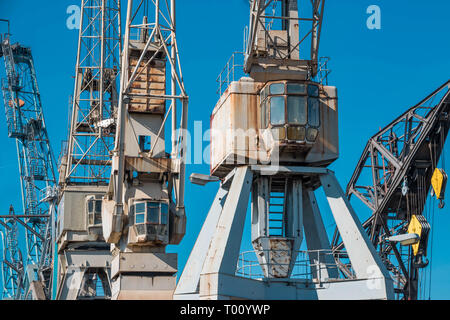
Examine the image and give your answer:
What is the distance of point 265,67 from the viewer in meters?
40.7

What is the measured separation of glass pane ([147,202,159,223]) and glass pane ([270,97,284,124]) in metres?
9.37

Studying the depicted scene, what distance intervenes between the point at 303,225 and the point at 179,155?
326 inches

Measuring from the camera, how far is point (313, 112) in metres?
39.1

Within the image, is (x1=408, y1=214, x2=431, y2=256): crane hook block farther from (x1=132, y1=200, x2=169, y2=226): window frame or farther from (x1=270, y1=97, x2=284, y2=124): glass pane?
(x1=270, y1=97, x2=284, y2=124): glass pane

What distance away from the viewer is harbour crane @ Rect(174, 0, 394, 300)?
121 feet

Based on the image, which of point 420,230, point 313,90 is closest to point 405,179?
point 420,230

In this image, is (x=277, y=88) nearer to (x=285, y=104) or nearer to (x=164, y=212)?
(x=285, y=104)

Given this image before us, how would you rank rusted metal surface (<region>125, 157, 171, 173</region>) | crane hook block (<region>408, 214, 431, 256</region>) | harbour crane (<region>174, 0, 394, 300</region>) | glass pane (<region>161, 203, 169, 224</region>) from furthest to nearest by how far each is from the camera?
1. crane hook block (<region>408, 214, 431, 256</region>)
2. rusted metal surface (<region>125, 157, 171, 173</region>)
3. glass pane (<region>161, 203, 169, 224</region>)
4. harbour crane (<region>174, 0, 394, 300</region>)

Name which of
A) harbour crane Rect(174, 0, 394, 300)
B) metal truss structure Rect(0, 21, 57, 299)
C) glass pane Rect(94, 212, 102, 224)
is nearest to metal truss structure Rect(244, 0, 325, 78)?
harbour crane Rect(174, 0, 394, 300)

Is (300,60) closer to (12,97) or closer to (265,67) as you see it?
(265,67)

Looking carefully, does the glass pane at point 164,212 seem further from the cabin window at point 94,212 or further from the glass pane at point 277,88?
the cabin window at point 94,212

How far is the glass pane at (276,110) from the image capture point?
3872 centimetres

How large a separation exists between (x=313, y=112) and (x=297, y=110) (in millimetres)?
804

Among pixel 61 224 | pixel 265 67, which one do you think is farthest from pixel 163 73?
pixel 61 224
